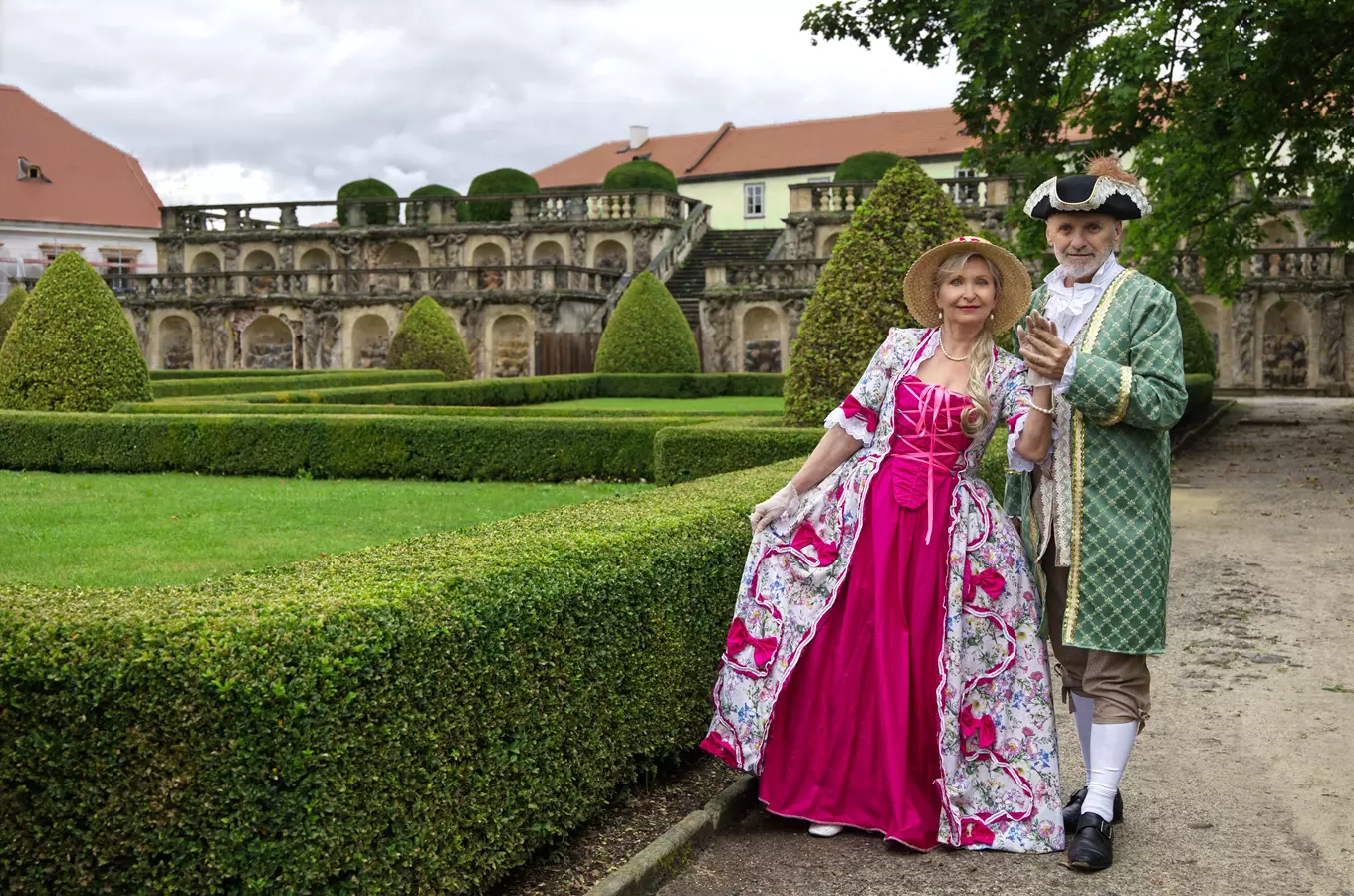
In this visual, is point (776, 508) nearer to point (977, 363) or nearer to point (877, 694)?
point (877, 694)

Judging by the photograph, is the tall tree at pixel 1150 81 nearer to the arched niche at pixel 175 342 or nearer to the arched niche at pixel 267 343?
the arched niche at pixel 267 343

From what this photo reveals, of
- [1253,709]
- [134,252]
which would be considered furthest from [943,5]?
[134,252]

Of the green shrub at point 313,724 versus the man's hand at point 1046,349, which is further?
the man's hand at point 1046,349

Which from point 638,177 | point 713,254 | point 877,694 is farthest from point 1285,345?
point 877,694

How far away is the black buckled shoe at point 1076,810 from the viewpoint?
13.8ft

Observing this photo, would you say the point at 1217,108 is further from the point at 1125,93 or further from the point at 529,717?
the point at 529,717

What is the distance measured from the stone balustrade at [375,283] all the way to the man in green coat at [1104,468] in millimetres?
29331

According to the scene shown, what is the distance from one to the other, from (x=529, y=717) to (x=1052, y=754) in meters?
1.63

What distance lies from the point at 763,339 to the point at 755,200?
19078 millimetres

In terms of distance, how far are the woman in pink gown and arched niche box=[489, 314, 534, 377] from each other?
98.3 feet

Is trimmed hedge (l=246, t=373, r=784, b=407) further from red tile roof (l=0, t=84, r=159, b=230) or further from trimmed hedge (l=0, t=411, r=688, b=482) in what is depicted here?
red tile roof (l=0, t=84, r=159, b=230)

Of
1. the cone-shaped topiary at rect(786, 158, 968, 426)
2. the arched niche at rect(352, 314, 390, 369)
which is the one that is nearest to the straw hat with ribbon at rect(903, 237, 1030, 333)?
Result: the cone-shaped topiary at rect(786, 158, 968, 426)

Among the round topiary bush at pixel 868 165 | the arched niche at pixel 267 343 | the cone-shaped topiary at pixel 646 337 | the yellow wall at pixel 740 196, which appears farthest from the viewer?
the yellow wall at pixel 740 196

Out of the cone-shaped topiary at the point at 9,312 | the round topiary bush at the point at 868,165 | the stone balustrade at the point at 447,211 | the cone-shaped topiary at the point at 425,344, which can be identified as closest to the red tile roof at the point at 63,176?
the stone balustrade at the point at 447,211
